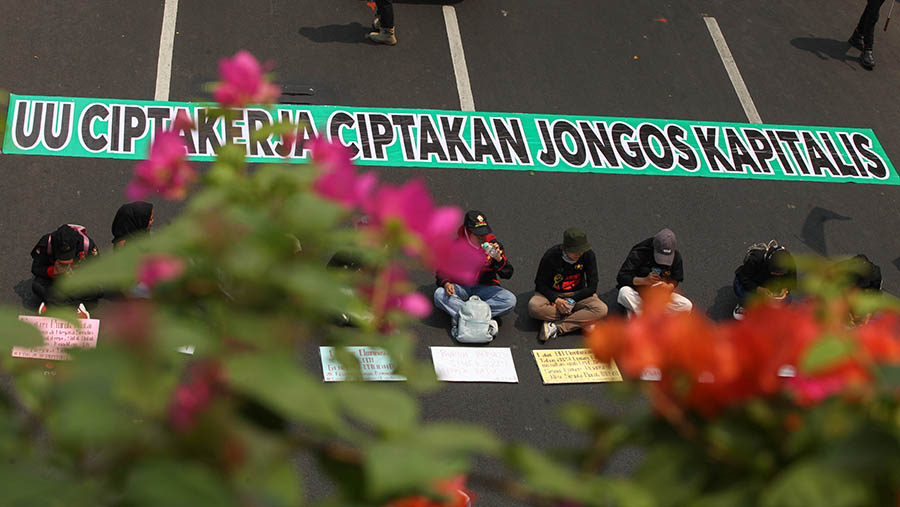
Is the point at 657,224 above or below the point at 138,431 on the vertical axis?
above

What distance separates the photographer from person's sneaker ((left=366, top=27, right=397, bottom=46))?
906 cm

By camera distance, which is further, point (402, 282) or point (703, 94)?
point (703, 94)

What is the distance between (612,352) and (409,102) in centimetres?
778

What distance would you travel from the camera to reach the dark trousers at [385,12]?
28.9 ft

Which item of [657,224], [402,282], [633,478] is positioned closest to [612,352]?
[633,478]

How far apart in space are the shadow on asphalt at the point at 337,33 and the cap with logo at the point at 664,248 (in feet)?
13.0

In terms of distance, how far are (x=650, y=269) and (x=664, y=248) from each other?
0.74 ft

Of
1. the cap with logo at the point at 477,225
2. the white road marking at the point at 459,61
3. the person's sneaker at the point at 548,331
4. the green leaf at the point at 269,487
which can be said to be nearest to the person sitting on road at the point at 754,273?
the person's sneaker at the point at 548,331

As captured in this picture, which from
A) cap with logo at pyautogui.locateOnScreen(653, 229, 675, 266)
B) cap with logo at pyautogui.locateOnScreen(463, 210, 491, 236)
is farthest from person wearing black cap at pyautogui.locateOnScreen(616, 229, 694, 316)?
cap with logo at pyautogui.locateOnScreen(463, 210, 491, 236)

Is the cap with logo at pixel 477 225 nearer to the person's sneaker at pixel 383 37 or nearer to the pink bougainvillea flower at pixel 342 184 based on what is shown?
the person's sneaker at pixel 383 37

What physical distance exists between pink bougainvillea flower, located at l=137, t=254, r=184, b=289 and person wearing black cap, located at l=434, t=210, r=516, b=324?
557 cm

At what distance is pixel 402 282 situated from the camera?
1079 millimetres

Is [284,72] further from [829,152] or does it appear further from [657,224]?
[829,152]

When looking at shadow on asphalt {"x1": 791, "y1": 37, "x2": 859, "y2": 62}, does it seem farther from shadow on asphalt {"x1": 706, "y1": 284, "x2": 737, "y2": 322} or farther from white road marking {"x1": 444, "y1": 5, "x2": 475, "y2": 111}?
shadow on asphalt {"x1": 706, "y1": 284, "x2": 737, "y2": 322}
